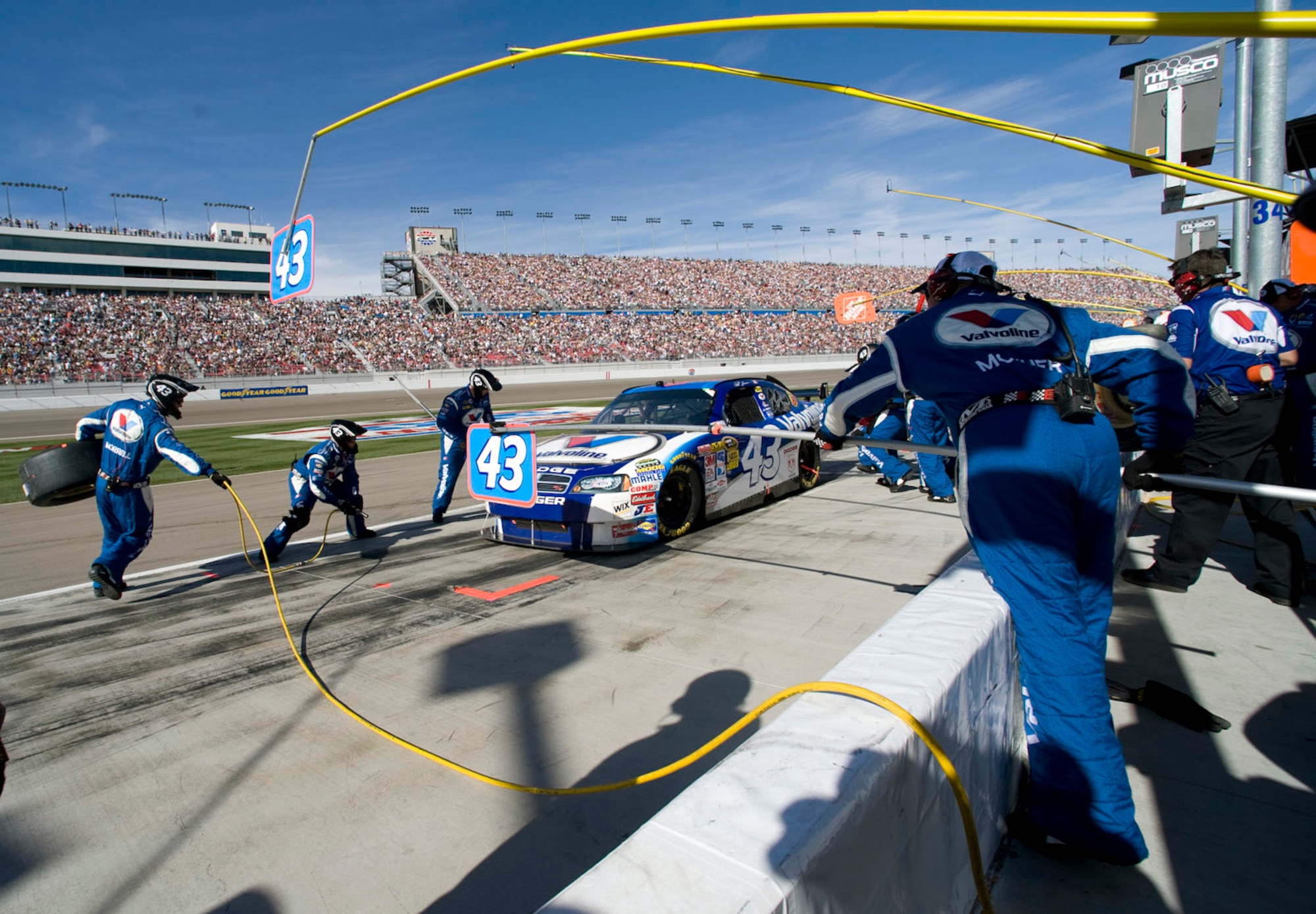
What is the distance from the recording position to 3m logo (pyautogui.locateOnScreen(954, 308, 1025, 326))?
2.22 metres

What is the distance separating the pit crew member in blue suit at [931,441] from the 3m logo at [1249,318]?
121 inches

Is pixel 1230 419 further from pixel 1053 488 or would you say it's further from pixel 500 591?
pixel 500 591

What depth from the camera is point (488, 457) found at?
591cm

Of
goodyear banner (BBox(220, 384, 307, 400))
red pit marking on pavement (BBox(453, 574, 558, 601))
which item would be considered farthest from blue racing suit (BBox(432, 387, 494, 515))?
goodyear banner (BBox(220, 384, 307, 400))

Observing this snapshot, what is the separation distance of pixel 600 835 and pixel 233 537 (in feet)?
21.0

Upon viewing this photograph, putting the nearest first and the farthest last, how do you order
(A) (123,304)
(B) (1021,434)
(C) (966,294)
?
(B) (1021,434) < (C) (966,294) < (A) (123,304)

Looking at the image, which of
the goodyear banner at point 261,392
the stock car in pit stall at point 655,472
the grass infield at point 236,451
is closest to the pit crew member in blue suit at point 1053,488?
the stock car in pit stall at point 655,472

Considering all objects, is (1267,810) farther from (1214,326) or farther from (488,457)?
(488,457)

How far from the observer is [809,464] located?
845 centimetres

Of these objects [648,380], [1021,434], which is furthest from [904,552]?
[648,380]

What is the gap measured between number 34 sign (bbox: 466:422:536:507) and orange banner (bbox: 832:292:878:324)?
8.17 meters

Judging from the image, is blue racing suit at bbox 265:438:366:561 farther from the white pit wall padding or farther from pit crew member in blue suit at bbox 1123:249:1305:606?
pit crew member in blue suit at bbox 1123:249:1305:606

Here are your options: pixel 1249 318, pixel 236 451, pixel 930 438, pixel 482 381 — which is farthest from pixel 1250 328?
pixel 236 451

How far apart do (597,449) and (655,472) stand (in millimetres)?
657
